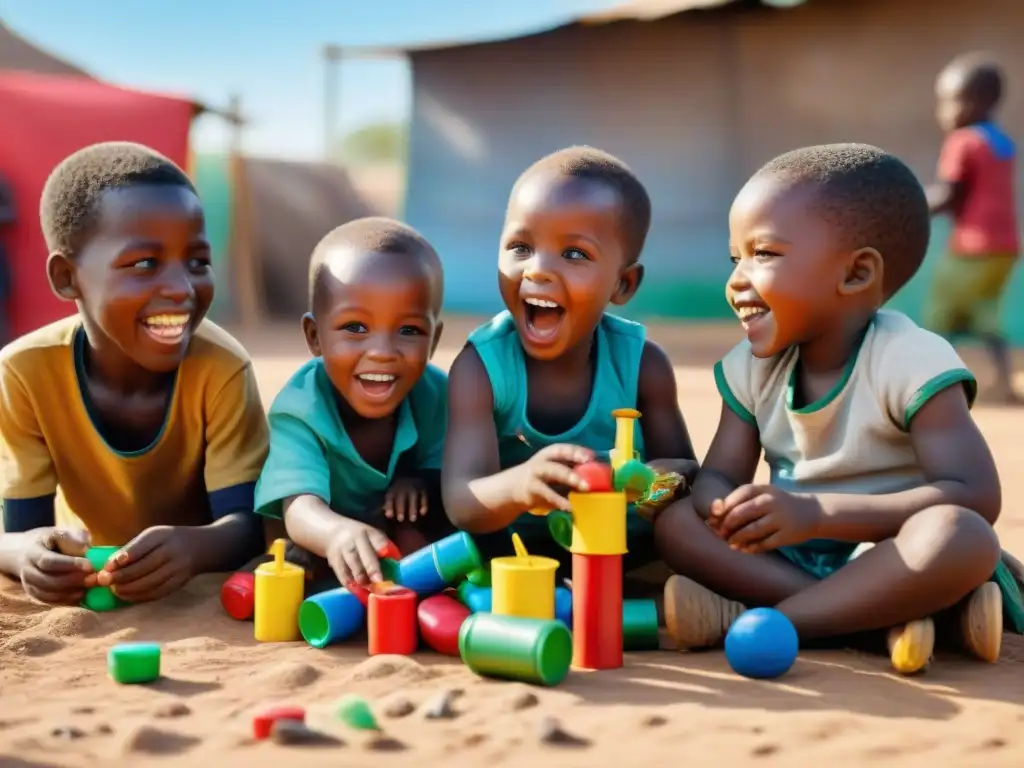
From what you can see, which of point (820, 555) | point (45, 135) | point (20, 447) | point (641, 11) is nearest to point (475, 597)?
point (820, 555)

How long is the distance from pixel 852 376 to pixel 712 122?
12.1 meters

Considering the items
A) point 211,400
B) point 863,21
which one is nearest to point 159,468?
point 211,400

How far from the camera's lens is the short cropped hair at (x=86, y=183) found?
378 centimetres

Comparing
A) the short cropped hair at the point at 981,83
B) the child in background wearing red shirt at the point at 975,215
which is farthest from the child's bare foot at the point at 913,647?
the short cropped hair at the point at 981,83

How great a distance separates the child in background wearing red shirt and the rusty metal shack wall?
14.2 feet

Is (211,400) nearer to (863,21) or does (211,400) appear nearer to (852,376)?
(852,376)

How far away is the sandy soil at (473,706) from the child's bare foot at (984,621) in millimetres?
46

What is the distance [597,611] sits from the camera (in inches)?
114

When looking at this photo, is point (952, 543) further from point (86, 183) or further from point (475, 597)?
point (86, 183)

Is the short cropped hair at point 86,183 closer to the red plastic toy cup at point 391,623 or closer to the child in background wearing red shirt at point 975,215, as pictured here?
the red plastic toy cup at point 391,623

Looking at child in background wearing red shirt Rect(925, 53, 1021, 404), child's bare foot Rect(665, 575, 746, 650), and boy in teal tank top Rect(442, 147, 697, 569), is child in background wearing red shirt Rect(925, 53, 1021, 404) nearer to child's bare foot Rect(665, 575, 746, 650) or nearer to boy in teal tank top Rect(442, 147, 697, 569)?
boy in teal tank top Rect(442, 147, 697, 569)

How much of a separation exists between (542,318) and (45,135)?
28.7ft

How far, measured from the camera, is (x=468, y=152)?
15734 mm

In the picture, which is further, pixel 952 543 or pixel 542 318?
pixel 542 318
